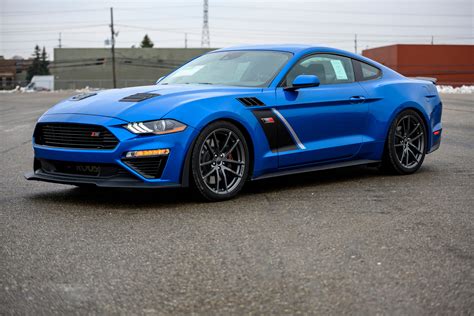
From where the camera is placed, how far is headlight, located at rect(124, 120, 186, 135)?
6734 millimetres

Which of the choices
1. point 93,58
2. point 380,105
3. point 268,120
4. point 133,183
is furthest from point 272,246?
point 93,58

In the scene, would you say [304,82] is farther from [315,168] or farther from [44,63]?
[44,63]

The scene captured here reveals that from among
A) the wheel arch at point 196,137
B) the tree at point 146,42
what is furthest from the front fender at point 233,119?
the tree at point 146,42

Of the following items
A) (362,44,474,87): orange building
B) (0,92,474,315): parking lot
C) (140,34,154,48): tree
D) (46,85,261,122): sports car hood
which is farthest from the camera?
(140,34,154,48): tree

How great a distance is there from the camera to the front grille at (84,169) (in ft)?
22.3

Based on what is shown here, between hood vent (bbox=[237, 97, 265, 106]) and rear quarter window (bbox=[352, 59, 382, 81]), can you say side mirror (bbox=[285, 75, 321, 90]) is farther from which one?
rear quarter window (bbox=[352, 59, 382, 81])

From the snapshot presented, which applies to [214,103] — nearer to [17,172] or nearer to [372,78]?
[372,78]

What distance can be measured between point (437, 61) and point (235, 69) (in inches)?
2329

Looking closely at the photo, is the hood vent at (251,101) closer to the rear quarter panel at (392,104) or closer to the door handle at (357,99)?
the door handle at (357,99)

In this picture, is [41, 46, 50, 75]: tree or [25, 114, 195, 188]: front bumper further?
[41, 46, 50, 75]: tree

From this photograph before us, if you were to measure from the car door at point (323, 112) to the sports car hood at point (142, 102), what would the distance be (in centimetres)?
44

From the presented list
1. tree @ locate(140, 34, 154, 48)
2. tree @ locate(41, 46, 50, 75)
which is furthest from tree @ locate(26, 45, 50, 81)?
tree @ locate(140, 34, 154, 48)

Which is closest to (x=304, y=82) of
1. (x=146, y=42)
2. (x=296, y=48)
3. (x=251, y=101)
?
(x=251, y=101)

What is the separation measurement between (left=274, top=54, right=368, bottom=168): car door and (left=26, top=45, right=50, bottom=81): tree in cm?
13485
